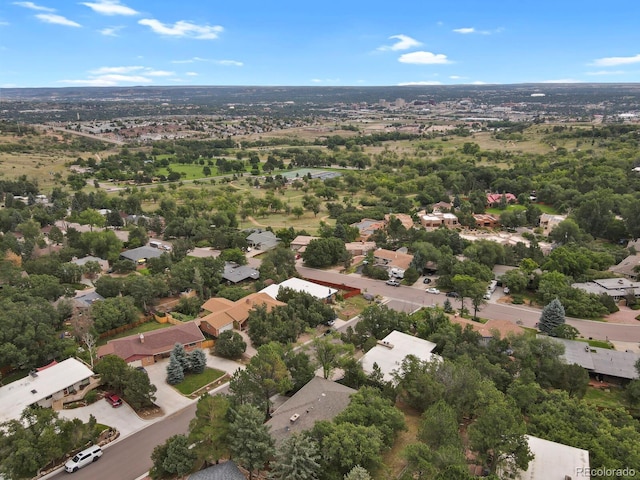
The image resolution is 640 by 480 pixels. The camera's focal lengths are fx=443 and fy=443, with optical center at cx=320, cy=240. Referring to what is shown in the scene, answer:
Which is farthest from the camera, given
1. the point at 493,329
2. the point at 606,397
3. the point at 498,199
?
the point at 498,199

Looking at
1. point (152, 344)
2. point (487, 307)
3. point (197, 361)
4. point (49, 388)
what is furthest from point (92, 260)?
point (487, 307)

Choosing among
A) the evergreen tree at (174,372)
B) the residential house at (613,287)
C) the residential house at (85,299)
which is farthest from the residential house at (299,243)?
the residential house at (613,287)

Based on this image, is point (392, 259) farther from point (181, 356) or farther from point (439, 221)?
point (181, 356)

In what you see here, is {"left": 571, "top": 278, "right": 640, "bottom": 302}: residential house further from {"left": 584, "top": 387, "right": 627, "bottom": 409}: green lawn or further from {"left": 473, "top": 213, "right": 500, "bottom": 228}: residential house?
{"left": 473, "top": 213, "right": 500, "bottom": 228}: residential house

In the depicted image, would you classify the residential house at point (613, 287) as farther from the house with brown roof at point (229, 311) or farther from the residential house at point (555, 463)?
the house with brown roof at point (229, 311)

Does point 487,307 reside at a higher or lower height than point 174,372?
lower

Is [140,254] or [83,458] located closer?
[83,458]
